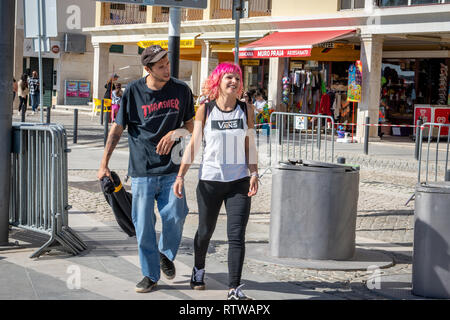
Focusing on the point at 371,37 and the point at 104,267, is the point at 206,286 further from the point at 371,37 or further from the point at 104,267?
the point at 371,37

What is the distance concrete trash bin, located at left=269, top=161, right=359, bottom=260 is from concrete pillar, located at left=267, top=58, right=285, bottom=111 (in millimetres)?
19168

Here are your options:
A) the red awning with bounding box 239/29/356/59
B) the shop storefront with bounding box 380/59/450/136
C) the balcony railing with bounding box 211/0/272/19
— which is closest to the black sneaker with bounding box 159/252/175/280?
the red awning with bounding box 239/29/356/59

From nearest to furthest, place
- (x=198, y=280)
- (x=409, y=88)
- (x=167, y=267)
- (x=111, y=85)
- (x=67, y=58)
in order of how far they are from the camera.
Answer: (x=198, y=280) → (x=167, y=267) → (x=409, y=88) → (x=111, y=85) → (x=67, y=58)

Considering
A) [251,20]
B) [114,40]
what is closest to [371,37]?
[251,20]

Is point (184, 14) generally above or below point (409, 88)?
above

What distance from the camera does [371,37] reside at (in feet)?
74.5

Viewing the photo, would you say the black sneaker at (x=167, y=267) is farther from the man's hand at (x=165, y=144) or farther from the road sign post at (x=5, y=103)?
the road sign post at (x=5, y=103)

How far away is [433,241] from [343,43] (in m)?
20.4

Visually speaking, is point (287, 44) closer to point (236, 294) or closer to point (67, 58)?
point (236, 294)

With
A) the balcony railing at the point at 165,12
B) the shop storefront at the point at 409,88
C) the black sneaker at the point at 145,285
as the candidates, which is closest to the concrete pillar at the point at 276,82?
the balcony railing at the point at 165,12

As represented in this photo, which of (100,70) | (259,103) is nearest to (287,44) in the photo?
(259,103)

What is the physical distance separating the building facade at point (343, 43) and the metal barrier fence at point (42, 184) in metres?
16.3

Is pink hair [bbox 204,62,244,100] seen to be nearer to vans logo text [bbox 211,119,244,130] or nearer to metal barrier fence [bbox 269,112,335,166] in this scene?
vans logo text [bbox 211,119,244,130]

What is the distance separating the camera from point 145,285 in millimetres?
5547
